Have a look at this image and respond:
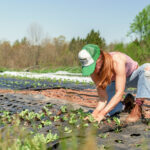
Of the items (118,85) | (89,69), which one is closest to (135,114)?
(118,85)

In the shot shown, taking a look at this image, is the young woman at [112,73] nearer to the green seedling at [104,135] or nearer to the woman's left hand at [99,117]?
the woman's left hand at [99,117]

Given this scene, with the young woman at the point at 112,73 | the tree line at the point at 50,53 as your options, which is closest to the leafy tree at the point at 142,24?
the tree line at the point at 50,53

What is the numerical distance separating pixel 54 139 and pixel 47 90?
489 cm

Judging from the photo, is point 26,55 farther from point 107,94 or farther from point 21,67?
point 107,94

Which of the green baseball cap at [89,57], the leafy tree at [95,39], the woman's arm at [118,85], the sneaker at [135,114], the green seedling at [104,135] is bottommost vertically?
the green seedling at [104,135]

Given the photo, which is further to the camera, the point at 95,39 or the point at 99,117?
the point at 95,39

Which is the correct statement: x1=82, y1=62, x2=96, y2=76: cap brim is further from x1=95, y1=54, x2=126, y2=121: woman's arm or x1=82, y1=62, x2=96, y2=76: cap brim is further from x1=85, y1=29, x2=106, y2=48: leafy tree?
x1=85, y1=29, x2=106, y2=48: leafy tree

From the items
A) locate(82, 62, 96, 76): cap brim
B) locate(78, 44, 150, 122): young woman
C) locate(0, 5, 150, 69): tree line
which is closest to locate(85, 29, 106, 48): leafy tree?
locate(0, 5, 150, 69): tree line

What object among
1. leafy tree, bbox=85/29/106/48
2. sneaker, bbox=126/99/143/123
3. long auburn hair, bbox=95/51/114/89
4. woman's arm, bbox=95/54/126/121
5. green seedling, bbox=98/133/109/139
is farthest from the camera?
leafy tree, bbox=85/29/106/48

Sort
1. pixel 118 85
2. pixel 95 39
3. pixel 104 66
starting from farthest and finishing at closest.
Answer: pixel 95 39 < pixel 118 85 < pixel 104 66

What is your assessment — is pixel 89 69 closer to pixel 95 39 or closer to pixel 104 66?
pixel 104 66

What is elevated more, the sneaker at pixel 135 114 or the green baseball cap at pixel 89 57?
the green baseball cap at pixel 89 57

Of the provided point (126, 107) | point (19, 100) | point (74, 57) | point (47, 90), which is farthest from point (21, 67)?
point (126, 107)

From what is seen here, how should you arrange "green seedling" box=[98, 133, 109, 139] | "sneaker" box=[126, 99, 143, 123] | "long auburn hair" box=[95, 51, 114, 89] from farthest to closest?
1. "sneaker" box=[126, 99, 143, 123]
2. "long auburn hair" box=[95, 51, 114, 89]
3. "green seedling" box=[98, 133, 109, 139]
